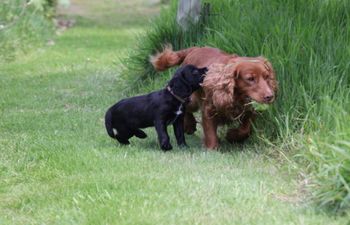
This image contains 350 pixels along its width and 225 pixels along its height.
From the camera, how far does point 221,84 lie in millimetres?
6566

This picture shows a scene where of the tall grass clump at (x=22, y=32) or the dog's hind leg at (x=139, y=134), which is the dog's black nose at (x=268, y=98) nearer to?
the dog's hind leg at (x=139, y=134)

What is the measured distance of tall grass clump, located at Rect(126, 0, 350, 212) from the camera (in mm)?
4863

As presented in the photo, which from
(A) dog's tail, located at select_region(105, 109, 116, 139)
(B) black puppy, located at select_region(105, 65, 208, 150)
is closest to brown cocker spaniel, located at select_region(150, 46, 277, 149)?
(B) black puppy, located at select_region(105, 65, 208, 150)

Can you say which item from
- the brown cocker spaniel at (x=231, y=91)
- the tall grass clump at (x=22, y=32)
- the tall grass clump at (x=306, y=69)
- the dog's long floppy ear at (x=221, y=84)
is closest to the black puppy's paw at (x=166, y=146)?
the brown cocker spaniel at (x=231, y=91)

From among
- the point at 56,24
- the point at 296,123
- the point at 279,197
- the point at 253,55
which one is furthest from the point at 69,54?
the point at 279,197

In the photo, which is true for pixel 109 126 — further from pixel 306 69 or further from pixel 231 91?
pixel 306 69

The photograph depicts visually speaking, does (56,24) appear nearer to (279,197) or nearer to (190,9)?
(190,9)

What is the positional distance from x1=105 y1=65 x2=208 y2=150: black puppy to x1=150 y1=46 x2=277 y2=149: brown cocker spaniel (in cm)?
17

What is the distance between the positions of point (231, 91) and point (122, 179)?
148 cm

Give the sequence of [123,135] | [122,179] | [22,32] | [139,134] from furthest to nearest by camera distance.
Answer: [22,32], [139,134], [123,135], [122,179]

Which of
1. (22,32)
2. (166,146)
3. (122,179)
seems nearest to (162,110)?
(166,146)

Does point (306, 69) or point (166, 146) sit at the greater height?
point (306, 69)

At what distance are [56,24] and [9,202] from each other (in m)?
13.3

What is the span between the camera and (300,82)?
6.70 m
